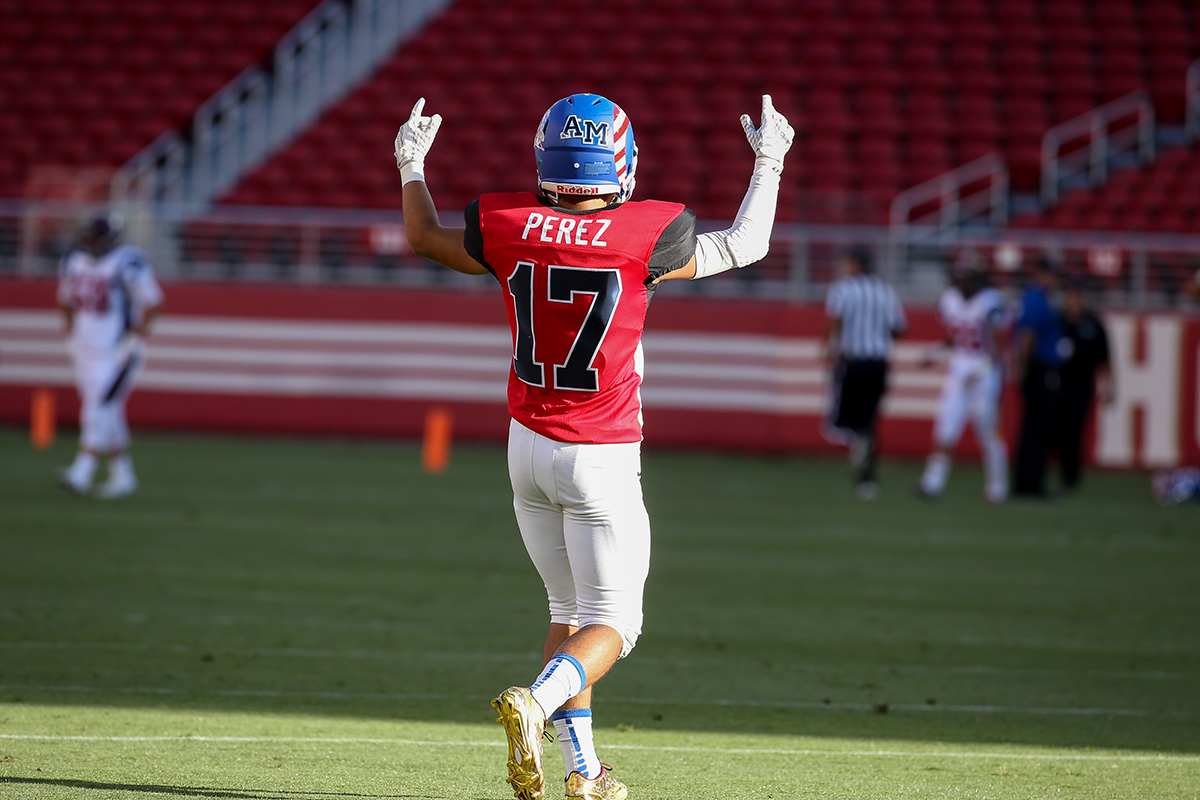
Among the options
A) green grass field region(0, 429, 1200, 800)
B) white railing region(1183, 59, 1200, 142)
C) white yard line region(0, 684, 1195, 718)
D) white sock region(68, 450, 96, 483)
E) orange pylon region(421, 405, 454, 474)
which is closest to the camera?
green grass field region(0, 429, 1200, 800)

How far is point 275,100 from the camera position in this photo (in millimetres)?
21750

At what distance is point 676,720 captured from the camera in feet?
18.1

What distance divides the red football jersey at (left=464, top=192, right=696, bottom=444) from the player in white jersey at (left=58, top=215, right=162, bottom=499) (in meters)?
8.19

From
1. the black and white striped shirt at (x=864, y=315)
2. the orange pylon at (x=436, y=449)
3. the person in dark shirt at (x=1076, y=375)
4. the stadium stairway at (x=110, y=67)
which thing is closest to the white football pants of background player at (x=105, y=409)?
the orange pylon at (x=436, y=449)

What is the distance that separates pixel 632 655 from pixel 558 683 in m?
2.97

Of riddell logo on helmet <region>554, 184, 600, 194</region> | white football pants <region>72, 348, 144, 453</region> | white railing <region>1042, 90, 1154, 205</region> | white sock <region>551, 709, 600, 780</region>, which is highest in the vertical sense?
white railing <region>1042, 90, 1154, 205</region>

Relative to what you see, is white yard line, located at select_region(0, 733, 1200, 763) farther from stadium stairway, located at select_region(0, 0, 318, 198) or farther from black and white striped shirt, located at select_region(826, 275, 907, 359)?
stadium stairway, located at select_region(0, 0, 318, 198)

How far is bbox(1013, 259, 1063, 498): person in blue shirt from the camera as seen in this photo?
13.2 meters

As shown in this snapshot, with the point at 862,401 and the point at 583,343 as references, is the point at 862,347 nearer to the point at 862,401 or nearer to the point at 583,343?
the point at 862,401

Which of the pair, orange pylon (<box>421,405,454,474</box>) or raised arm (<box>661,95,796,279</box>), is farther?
orange pylon (<box>421,405,454,474</box>)

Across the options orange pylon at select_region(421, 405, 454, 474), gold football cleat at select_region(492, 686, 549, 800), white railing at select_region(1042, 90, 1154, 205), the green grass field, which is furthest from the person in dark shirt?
gold football cleat at select_region(492, 686, 549, 800)

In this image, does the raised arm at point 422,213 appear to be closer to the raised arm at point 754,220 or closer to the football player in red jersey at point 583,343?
the football player in red jersey at point 583,343

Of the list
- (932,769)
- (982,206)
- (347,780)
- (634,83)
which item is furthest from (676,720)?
(634,83)

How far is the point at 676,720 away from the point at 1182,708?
2.03 m
